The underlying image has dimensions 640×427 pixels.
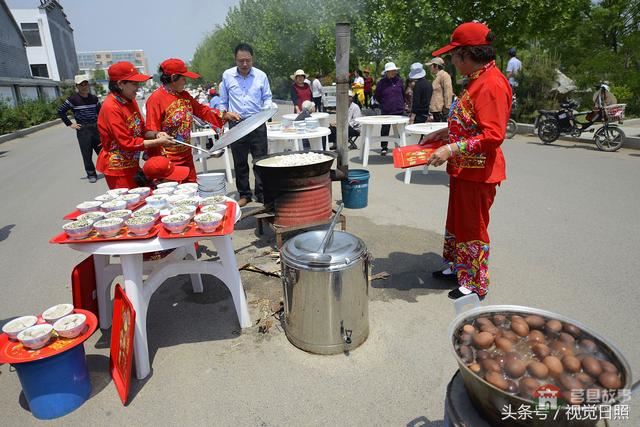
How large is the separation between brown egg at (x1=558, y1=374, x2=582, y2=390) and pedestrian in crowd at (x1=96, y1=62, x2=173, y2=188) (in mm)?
3223

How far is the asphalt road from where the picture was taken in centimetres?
231

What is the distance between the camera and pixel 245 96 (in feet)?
17.2

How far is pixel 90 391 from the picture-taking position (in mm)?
2430

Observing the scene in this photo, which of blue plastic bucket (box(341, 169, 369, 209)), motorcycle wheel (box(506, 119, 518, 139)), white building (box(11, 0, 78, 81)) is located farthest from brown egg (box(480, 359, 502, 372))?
white building (box(11, 0, 78, 81))

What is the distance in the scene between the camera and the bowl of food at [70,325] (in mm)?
2207

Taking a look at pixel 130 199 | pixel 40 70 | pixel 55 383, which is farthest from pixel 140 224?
pixel 40 70

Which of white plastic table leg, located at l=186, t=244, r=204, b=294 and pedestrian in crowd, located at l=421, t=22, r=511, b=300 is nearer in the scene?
pedestrian in crowd, located at l=421, t=22, r=511, b=300

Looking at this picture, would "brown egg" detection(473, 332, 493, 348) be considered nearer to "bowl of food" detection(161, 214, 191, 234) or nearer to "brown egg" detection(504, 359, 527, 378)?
"brown egg" detection(504, 359, 527, 378)

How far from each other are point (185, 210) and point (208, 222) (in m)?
0.30

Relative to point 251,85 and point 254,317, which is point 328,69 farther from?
point 254,317

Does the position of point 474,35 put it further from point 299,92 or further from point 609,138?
point 609,138

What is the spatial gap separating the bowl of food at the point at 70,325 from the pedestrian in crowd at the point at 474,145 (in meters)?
2.45

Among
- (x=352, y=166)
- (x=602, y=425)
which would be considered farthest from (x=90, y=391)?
(x=352, y=166)

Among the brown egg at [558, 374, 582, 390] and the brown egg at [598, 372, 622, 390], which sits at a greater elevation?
the brown egg at [598, 372, 622, 390]
